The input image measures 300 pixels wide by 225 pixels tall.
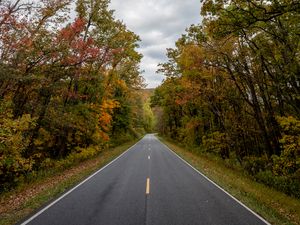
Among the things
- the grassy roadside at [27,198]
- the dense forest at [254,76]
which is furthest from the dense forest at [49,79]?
the dense forest at [254,76]

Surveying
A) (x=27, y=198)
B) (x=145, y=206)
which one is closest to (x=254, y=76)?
(x=145, y=206)

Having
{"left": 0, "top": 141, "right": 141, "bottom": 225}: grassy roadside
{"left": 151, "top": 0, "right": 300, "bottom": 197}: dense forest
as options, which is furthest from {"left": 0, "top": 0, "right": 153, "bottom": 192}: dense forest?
{"left": 151, "top": 0, "right": 300, "bottom": 197}: dense forest

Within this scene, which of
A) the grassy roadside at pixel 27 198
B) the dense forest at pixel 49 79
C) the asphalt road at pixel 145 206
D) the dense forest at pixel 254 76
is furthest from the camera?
the dense forest at pixel 49 79

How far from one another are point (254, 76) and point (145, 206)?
13.4m

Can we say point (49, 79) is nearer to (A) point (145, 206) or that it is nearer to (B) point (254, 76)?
(A) point (145, 206)

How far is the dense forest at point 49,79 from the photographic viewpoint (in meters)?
11.2

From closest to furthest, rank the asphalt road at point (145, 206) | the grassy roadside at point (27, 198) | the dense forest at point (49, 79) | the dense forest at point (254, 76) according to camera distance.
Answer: the asphalt road at point (145, 206)
the grassy roadside at point (27, 198)
the dense forest at point (254, 76)
the dense forest at point (49, 79)

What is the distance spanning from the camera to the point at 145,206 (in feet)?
24.7

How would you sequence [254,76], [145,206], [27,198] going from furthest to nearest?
[254,76]
[27,198]
[145,206]

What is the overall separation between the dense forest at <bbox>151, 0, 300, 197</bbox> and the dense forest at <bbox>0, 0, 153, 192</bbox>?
680 centimetres

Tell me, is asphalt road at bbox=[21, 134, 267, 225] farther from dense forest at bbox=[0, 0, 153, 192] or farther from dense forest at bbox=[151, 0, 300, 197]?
dense forest at bbox=[151, 0, 300, 197]

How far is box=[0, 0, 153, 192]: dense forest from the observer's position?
11.2 m

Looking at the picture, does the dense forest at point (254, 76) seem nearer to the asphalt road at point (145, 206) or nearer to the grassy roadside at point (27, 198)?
the asphalt road at point (145, 206)

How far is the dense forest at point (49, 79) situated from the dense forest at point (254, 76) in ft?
22.3
